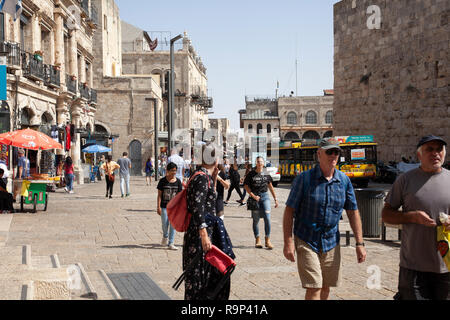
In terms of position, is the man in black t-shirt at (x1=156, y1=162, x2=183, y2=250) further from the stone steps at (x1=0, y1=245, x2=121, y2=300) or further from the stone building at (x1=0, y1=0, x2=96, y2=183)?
the stone building at (x1=0, y1=0, x2=96, y2=183)

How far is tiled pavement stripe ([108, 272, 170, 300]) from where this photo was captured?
5.87 m

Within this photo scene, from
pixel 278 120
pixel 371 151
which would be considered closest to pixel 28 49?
pixel 371 151

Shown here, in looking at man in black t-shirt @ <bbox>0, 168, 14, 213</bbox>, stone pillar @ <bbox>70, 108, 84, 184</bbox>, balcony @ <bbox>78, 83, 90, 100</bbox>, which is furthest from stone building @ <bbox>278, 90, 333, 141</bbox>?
man in black t-shirt @ <bbox>0, 168, 14, 213</bbox>

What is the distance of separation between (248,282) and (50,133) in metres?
18.8

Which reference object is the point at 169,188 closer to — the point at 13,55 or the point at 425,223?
the point at 425,223

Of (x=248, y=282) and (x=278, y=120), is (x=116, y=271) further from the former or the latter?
(x=278, y=120)

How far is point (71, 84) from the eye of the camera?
2747cm

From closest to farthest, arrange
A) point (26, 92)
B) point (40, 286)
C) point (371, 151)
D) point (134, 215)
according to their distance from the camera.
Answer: point (40, 286) → point (134, 215) → point (26, 92) → point (371, 151)

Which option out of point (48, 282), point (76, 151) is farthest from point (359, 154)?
point (48, 282)

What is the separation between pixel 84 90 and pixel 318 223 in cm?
2747

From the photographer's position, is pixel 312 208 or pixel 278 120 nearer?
pixel 312 208

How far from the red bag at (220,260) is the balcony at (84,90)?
2641cm
